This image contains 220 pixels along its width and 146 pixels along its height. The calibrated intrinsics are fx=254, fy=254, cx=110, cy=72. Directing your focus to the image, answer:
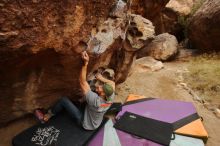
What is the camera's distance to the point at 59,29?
11.0 feet

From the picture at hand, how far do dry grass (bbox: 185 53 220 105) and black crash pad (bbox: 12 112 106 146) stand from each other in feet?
10.5

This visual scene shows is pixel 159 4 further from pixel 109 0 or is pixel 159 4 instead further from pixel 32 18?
pixel 32 18

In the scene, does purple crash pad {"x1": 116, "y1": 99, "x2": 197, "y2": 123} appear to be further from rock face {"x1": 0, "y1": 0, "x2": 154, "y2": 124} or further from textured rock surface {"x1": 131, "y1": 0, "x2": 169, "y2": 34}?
textured rock surface {"x1": 131, "y1": 0, "x2": 169, "y2": 34}

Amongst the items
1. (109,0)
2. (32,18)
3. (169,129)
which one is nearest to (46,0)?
(32,18)

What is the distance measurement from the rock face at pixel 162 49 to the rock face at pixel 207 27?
3.49 ft

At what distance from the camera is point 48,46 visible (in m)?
3.37

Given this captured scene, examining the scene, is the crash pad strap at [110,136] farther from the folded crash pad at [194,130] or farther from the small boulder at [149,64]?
the small boulder at [149,64]

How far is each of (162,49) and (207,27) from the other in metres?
1.83

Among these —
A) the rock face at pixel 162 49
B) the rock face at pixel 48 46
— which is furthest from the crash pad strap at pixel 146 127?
the rock face at pixel 162 49

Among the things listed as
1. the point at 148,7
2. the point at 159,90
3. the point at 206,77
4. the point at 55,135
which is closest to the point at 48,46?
the point at 55,135

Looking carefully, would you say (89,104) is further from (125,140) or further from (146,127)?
(146,127)

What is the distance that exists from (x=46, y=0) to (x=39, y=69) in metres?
1.44

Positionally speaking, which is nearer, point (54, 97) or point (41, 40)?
point (41, 40)

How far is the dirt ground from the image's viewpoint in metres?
4.60
